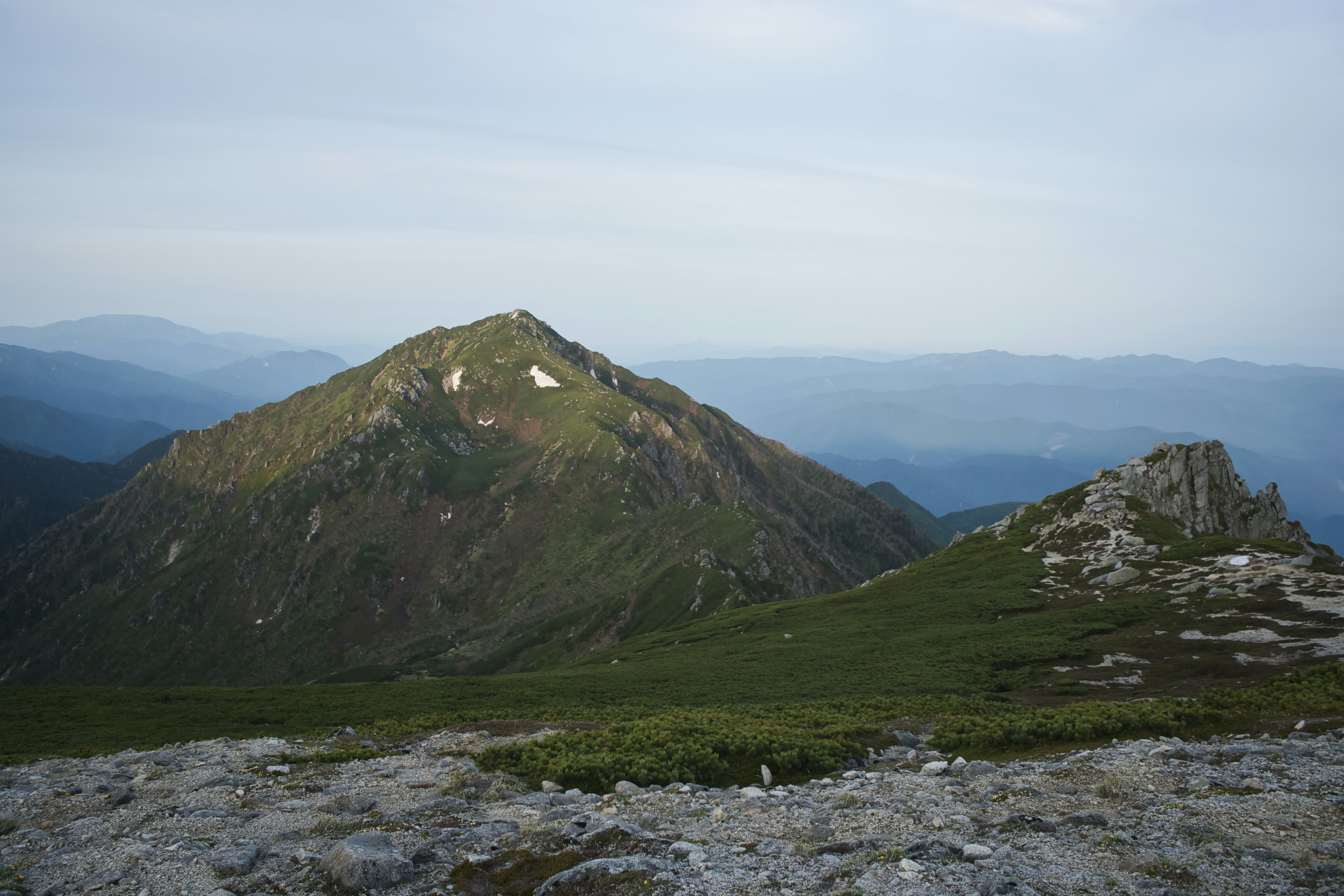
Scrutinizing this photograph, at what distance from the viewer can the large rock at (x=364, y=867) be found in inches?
626

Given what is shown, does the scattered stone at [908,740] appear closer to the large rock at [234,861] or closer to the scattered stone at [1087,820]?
the scattered stone at [1087,820]

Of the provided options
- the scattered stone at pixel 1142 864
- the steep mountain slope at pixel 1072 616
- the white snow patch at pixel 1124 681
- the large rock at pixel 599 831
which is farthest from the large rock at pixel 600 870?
the white snow patch at pixel 1124 681

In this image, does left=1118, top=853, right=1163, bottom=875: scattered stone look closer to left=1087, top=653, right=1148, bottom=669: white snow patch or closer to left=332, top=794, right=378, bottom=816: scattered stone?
left=332, top=794, right=378, bottom=816: scattered stone

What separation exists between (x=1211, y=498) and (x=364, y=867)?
104643 millimetres

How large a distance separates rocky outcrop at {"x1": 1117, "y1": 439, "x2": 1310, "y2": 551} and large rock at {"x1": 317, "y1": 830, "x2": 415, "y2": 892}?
97194 millimetres

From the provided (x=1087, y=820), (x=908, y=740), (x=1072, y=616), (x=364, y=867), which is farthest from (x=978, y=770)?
(x=1072, y=616)

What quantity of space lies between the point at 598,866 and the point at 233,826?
1201 centimetres

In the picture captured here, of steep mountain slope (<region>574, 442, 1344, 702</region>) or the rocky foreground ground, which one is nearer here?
the rocky foreground ground

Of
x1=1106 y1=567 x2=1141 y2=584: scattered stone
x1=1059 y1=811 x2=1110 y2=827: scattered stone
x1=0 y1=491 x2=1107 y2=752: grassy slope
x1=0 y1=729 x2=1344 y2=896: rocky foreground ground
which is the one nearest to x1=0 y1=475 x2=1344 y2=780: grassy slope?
x1=0 y1=491 x2=1107 y2=752: grassy slope

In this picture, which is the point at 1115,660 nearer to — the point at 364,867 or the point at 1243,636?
the point at 1243,636

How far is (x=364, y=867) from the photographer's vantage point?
633 inches

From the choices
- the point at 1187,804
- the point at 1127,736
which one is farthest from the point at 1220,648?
the point at 1187,804

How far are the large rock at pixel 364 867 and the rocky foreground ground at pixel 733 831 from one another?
0.04 meters

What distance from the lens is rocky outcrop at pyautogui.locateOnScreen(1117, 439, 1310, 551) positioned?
86812 mm
